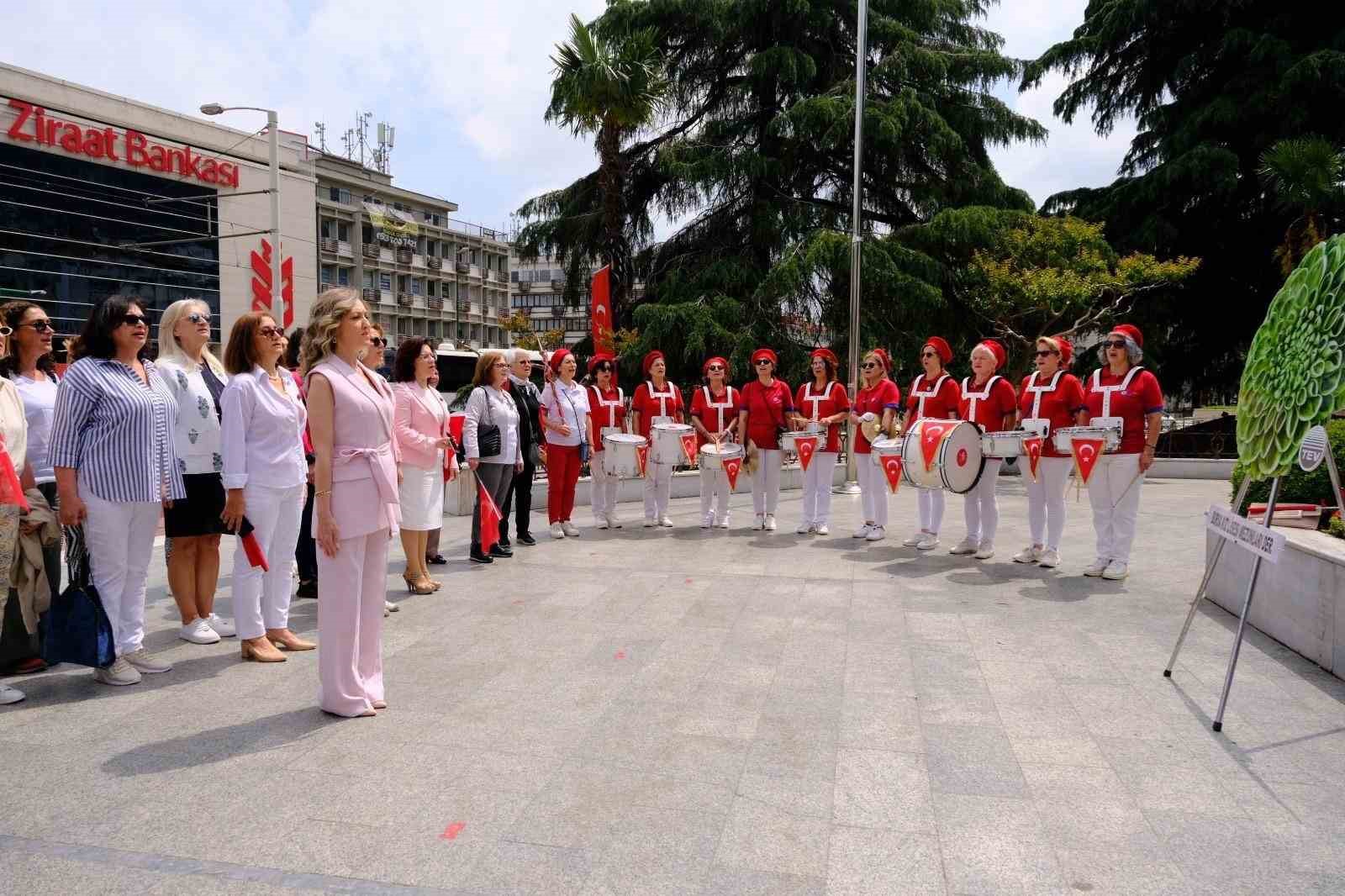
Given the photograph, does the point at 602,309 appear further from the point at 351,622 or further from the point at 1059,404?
the point at 351,622

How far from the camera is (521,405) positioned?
29.6 ft

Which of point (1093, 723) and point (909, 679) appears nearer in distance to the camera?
point (1093, 723)

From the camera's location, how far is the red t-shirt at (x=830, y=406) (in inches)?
393

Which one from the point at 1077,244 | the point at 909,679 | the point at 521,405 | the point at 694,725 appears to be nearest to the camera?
the point at 694,725

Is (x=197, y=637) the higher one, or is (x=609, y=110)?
(x=609, y=110)

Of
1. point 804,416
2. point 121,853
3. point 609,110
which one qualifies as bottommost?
point 121,853

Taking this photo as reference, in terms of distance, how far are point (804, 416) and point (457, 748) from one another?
22.5 ft

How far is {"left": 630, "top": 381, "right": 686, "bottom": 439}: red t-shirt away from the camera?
10398 millimetres

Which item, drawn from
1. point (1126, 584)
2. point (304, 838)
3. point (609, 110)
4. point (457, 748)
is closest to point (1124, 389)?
point (1126, 584)

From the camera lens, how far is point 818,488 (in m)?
10.2

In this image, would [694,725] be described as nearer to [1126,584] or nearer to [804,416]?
[1126,584]

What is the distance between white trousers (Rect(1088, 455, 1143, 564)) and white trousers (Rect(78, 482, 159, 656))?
6.79 m

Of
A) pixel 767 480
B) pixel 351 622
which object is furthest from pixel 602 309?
pixel 351 622

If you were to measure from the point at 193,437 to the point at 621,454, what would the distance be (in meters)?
5.06
